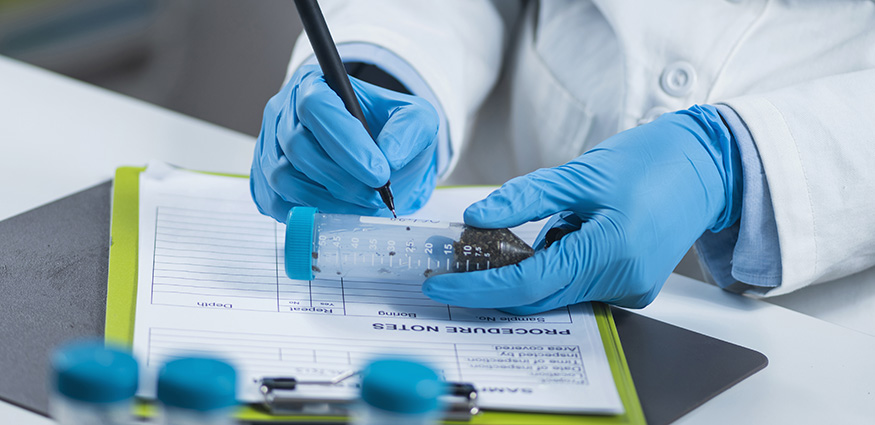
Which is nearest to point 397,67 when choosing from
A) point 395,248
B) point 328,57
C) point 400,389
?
point 328,57

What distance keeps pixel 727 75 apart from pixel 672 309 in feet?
0.89

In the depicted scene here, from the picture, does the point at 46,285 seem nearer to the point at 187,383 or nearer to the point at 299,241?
the point at 299,241

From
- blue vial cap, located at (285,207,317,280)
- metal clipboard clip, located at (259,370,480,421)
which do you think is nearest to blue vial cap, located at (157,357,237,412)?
metal clipboard clip, located at (259,370,480,421)

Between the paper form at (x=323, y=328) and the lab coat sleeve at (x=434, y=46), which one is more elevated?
the lab coat sleeve at (x=434, y=46)

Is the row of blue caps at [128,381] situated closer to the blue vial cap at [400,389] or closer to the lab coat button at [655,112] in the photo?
the blue vial cap at [400,389]

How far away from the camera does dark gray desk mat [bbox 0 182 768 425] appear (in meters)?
0.45

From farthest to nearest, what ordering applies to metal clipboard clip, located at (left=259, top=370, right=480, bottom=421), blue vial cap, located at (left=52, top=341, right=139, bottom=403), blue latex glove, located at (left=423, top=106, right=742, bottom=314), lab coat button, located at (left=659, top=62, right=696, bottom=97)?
lab coat button, located at (left=659, top=62, right=696, bottom=97) → blue latex glove, located at (left=423, top=106, right=742, bottom=314) → metal clipboard clip, located at (left=259, top=370, right=480, bottom=421) → blue vial cap, located at (left=52, top=341, right=139, bottom=403)

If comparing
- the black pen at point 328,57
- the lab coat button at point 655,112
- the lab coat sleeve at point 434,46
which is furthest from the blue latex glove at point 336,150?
the lab coat button at point 655,112

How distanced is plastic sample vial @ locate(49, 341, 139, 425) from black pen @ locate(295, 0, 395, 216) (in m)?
0.33

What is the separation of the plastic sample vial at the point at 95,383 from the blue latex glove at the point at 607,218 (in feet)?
0.87

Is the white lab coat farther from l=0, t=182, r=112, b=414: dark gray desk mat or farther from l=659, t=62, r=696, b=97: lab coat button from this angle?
l=0, t=182, r=112, b=414: dark gray desk mat

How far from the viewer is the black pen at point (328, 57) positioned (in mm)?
580

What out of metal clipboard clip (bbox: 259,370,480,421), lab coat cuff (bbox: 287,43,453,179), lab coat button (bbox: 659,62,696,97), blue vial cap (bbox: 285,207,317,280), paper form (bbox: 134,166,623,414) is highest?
lab coat cuff (bbox: 287,43,453,179)

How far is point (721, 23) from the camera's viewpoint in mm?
763
